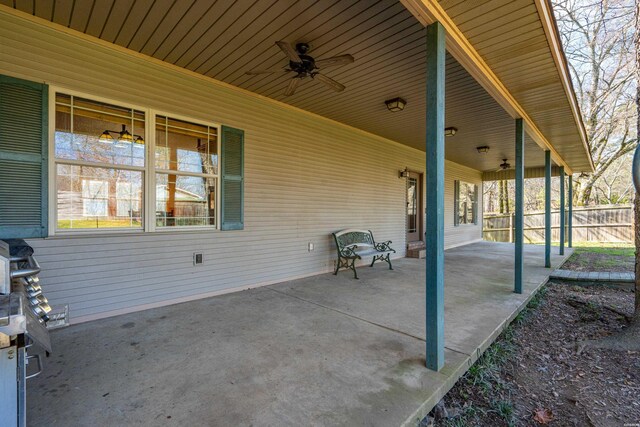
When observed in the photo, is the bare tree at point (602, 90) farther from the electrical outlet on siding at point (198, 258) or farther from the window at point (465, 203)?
the electrical outlet on siding at point (198, 258)

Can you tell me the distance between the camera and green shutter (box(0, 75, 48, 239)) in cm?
255

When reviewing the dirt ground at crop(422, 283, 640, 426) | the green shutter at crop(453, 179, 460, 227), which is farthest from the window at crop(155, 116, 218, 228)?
the green shutter at crop(453, 179, 460, 227)

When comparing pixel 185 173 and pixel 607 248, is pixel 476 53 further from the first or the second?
pixel 607 248

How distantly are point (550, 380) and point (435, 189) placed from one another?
1926mm

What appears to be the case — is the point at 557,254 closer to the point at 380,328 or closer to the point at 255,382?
the point at 380,328

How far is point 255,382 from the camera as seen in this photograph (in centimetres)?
196

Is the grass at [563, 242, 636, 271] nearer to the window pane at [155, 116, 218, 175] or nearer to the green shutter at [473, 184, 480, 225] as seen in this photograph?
the green shutter at [473, 184, 480, 225]

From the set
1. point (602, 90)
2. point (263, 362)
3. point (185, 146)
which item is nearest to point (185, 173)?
point (185, 146)

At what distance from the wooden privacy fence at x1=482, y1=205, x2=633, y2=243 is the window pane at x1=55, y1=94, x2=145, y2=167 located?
13341 mm

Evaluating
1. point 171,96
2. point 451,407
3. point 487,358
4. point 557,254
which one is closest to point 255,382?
point 451,407

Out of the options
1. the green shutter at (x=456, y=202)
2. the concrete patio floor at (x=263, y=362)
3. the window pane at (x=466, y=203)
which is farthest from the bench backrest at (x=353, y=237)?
the window pane at (x=466, y=203)

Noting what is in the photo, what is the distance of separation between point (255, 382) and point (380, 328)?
4.43 ft

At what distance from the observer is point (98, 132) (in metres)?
3.10

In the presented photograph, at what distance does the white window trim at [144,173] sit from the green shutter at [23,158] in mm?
55
